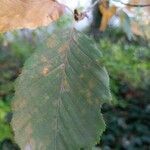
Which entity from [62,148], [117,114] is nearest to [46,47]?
[62,148]

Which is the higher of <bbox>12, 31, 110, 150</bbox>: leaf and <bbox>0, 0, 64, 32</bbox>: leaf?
<bbox>0, 0, 64, 32</bbox>: leaf

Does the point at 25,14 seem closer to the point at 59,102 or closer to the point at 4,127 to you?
the point at 59,102

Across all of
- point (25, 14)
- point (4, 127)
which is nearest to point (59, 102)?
point (25, 14)

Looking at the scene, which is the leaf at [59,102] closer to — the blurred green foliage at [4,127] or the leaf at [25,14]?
the leaf at [25,14]

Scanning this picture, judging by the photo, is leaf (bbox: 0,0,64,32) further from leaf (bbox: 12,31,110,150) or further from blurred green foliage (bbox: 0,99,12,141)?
blurred green foliage (bbox: 0,99,12,141)

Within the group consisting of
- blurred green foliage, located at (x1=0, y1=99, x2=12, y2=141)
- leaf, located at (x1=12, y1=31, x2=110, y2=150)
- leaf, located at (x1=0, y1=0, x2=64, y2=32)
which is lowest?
blurred green foliage, located at (x1=0, y1=99, x2=12, y2=141)

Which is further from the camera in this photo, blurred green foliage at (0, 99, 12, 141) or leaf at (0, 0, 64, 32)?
blurred green foliage at (0, 99, 12, 141)

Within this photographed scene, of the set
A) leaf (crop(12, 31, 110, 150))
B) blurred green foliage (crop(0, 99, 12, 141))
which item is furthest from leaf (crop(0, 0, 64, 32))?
blurred green foliage (crop(0, 99, 12, 141))
